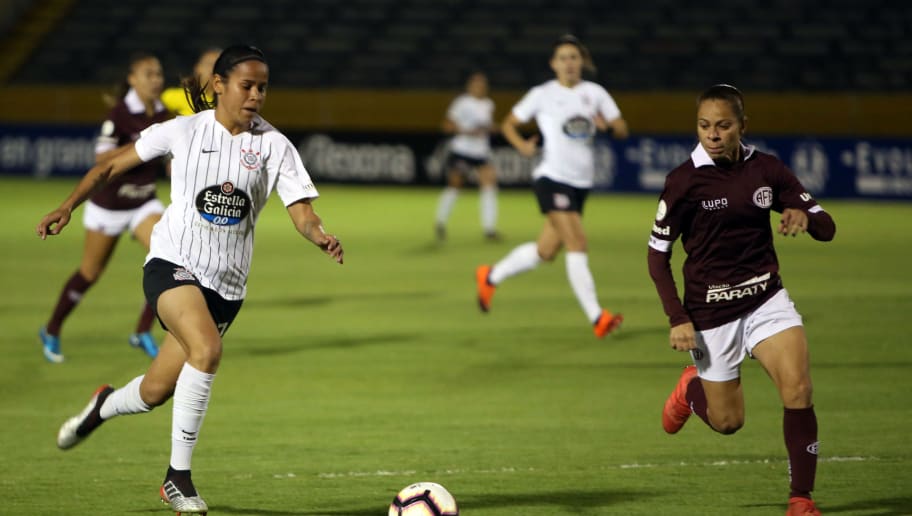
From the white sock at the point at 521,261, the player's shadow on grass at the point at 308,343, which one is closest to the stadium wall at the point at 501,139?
the white sock at the point at 521,261

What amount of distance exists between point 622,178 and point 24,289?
14.9m

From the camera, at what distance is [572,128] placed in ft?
38.3

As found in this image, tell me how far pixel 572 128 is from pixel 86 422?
6.01m

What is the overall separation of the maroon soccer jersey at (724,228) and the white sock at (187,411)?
2072 millimetres

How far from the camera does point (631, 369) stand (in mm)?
10078

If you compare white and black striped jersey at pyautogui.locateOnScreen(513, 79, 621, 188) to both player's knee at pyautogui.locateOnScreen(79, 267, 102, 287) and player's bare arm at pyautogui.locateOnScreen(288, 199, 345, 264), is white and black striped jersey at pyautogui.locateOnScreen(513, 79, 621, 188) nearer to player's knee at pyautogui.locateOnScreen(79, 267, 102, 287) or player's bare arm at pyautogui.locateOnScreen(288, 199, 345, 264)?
player's knee at pyautogui.locateOnScreen(79, 267, 102, 287)

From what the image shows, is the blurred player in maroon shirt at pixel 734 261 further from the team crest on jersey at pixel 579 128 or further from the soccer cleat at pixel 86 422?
the team crest on jersey at pixel 579 128

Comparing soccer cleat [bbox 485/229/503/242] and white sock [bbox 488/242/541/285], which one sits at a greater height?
white sock [bbox 488/242/541/285]

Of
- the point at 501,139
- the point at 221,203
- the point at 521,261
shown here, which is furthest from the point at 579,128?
the point at 501,139

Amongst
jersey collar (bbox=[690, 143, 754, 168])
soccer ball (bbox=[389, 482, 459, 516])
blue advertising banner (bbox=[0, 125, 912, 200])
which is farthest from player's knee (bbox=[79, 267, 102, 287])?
blue advertising banner (bbox=[0, 125, 912, 200])

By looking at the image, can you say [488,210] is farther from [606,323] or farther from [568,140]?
[606,323]

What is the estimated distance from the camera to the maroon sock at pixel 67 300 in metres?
10.5

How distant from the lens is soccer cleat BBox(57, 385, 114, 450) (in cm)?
665

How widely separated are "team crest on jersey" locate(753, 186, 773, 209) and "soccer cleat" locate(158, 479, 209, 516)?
273 cm
